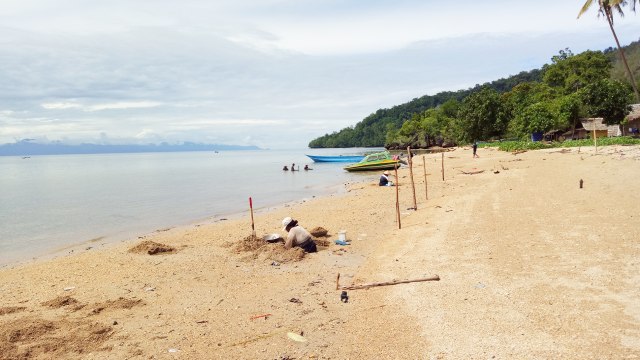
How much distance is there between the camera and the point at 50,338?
20.4ft

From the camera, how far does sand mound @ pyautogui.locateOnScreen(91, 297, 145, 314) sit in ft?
24.3

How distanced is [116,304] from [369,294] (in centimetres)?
453

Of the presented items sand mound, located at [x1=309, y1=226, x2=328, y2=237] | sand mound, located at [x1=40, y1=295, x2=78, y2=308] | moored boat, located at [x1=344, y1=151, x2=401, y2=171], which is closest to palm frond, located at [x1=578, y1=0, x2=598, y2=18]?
moored boat, located at [x1=344, y1=151, x2=401, y2=171]

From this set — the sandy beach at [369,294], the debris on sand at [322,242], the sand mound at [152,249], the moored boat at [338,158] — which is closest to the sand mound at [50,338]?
the sandy beach at [369,294]

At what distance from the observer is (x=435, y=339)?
17.3 ft

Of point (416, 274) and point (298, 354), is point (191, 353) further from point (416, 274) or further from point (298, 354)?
point (416, 274)

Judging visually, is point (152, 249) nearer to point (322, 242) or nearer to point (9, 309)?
point (9, 309)

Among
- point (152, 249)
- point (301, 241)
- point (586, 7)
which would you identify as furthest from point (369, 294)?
point (586, 7)

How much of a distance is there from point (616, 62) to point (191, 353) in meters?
139

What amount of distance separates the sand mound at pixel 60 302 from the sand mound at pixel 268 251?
3.68 metres

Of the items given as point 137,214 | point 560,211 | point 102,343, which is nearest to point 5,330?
point 102,343

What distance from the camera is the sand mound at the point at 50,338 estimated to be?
575 centimetres

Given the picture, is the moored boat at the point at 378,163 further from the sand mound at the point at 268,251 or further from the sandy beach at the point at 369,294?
the sand mound at the point at 268,251

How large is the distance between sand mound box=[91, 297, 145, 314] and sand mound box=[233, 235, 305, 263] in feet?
9.83
